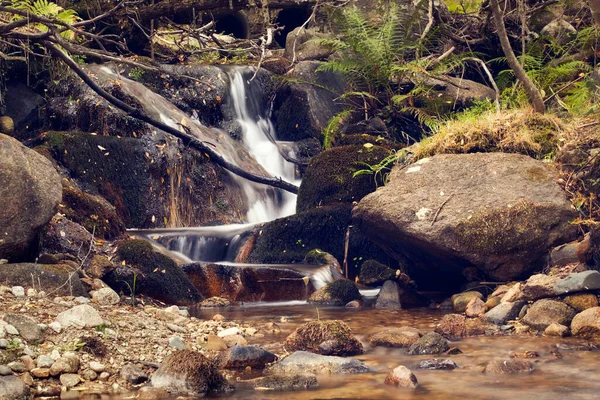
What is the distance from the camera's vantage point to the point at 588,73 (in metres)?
9.80

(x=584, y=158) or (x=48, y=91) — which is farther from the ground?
(x=48, y=91)

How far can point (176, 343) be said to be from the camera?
5.21 m

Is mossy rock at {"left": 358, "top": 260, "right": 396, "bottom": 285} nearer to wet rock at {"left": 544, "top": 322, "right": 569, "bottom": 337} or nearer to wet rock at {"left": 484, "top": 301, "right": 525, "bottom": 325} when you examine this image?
wet rock at {"left": 484, "top": 301, "right": 525, "bottom": 325}

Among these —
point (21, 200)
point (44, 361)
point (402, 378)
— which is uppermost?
point (21, 200)

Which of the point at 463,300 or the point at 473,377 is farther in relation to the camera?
the point at 463,300

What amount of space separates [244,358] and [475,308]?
113 inches

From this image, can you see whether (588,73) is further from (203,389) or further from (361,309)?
(203,389)

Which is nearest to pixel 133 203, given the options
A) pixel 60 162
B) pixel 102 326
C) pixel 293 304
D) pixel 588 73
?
pixel 60 162

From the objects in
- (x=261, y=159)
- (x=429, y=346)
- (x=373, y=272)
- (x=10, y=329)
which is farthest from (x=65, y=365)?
(x=261, y=159)

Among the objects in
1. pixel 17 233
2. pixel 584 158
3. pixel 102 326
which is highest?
pixel 584 158

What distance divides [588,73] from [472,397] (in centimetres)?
693

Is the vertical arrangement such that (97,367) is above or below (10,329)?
below

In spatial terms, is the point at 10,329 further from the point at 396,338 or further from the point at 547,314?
the point at 547,314

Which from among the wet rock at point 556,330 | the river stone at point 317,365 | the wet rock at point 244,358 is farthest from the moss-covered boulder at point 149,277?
the wet rock at point 556,330
